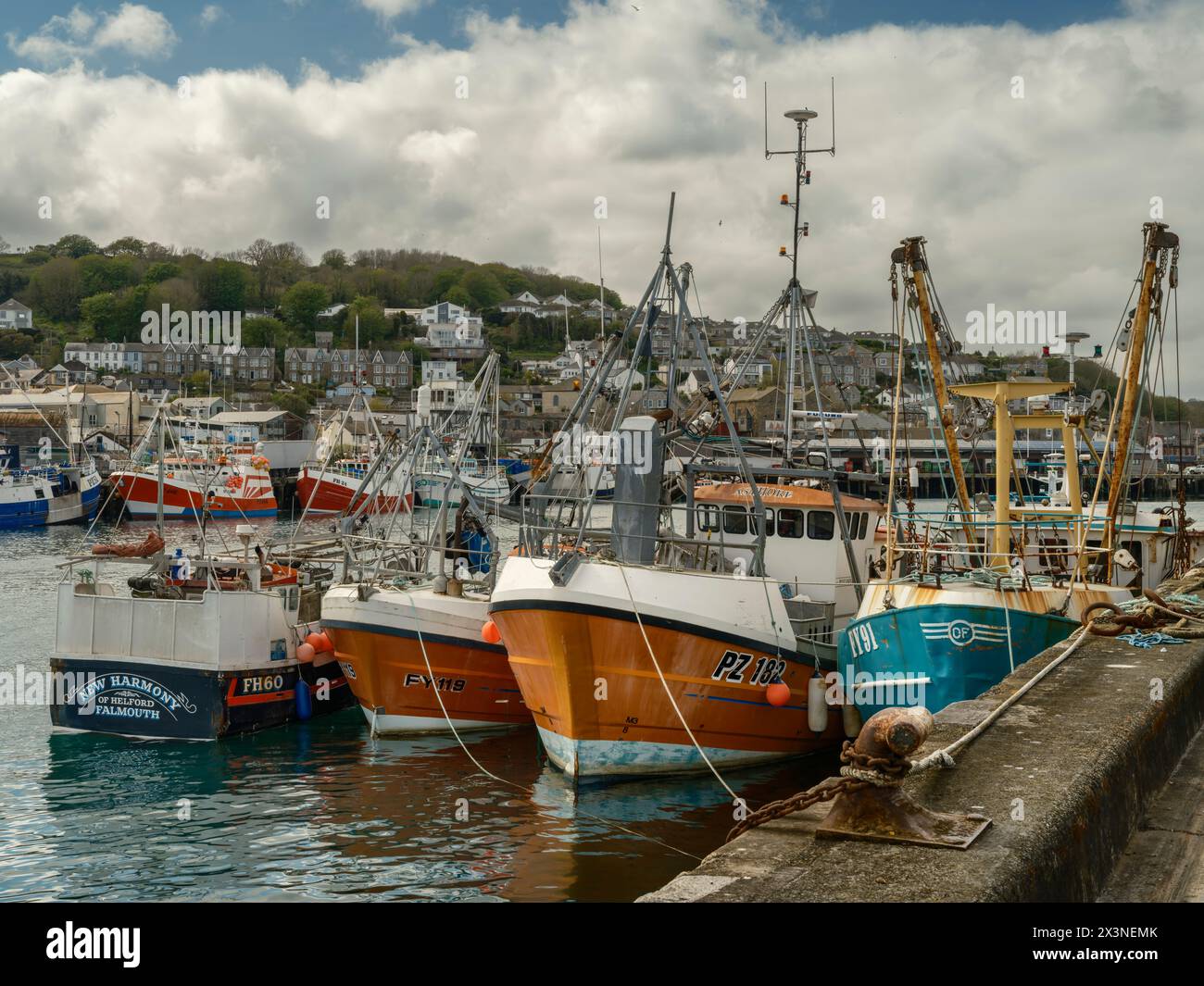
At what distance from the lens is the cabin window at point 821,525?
19.1 meters

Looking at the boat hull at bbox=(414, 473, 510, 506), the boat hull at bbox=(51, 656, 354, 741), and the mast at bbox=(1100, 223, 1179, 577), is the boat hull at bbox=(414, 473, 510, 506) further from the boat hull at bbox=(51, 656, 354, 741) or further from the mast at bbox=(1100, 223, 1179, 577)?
the mast at bbox=(1100, 223, 1179, 577)

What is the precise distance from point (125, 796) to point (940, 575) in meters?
11.2

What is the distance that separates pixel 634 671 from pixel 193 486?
186 feet

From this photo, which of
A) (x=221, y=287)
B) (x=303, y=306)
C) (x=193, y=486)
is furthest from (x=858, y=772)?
(x=221, y=287)

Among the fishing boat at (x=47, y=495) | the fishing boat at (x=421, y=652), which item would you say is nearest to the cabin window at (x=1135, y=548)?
the fishing boat at (x=421, y=652)

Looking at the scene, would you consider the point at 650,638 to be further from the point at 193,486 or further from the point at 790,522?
the point at 193,486

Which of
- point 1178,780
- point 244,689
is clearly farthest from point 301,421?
point 1178,780

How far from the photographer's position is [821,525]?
753 inches

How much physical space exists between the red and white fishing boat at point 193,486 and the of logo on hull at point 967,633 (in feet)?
181

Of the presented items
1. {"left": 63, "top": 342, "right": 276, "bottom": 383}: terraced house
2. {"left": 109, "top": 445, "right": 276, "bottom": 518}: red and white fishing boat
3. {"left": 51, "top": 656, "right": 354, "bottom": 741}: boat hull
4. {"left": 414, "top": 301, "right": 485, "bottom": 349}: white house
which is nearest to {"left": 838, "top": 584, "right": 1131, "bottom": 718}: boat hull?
{"left": 51, "top": 656, "right": 354, "bottom": 741}: boat hull

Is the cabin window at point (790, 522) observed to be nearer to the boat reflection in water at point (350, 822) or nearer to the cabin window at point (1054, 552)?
the cabin window at point (1054, 552)

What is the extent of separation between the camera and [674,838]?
1375 centimetres

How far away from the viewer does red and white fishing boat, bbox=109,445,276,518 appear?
6862 centimetres
